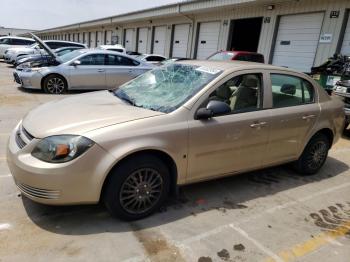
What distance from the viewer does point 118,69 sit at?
11.1 meters

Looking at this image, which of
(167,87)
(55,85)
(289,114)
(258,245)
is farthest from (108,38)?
(258,245)

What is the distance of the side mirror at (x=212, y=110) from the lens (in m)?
3.32

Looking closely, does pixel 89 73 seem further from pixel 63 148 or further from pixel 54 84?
pixel 63 148

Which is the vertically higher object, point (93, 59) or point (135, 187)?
point (93, 59)

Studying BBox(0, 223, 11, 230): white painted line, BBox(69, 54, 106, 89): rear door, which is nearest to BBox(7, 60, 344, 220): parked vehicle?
BBox(0, 223, 11, 230): white painted line

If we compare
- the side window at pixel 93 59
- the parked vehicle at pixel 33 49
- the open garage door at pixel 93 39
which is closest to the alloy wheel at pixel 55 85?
the side window at pixel 93 59

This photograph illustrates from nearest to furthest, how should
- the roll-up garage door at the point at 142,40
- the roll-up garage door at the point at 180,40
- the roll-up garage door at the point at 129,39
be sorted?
the roll-up garage door at the point at 180,40 < the roll-up garage door at the point at 142,40 < the roll-up garage door at the point at 129,39

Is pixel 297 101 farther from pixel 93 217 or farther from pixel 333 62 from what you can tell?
pixel 333 62

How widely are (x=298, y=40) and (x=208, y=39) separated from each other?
6.21 meters

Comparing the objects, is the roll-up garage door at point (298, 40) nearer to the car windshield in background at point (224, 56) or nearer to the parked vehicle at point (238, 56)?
the parked vehicle at point (238, 56)

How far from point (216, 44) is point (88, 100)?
48.2 ft

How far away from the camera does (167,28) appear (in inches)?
864

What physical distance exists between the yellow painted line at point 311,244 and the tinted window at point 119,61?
9147mm

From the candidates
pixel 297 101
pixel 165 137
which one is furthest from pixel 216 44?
pixel 165 137
